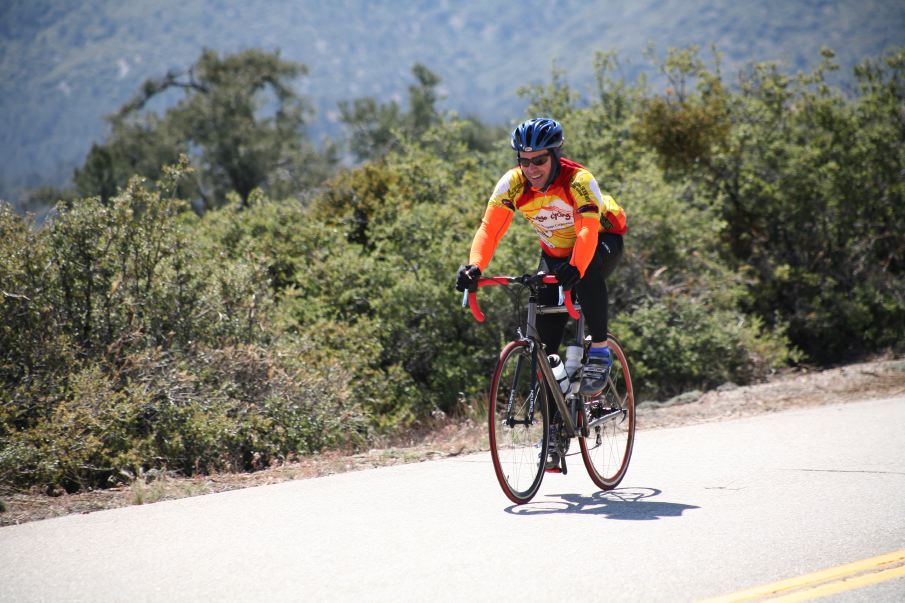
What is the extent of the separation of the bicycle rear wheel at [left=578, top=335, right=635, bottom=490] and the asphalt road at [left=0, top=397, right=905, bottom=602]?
0.46 feet

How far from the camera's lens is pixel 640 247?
602 inches

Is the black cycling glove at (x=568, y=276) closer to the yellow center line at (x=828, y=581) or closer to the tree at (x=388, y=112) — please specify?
the yellow center line at (x=828, y=581)

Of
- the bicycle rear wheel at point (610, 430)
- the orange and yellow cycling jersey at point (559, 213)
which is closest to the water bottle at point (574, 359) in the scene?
the bicycle rear wheel at point (610, 430)

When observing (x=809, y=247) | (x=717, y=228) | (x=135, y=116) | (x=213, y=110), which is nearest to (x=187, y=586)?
(x=717, y=228)

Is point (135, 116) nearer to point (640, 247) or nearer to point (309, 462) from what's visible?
point (640, 247)

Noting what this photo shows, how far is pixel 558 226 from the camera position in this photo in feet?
20.9

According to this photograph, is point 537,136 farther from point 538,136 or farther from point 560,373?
point 560,373

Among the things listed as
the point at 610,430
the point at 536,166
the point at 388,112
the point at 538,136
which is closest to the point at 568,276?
the point at 536,166

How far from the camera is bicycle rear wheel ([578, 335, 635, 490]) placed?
6.38 meters

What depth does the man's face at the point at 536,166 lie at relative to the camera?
602 centimetres

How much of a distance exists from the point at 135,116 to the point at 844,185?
4450 centimetres

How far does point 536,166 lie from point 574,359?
51.8 inches

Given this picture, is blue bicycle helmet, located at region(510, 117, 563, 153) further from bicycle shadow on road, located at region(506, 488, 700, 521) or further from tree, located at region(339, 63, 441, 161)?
tree, located at region(339, 63, 441, 161)

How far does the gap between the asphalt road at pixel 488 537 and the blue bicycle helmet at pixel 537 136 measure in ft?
7.56
